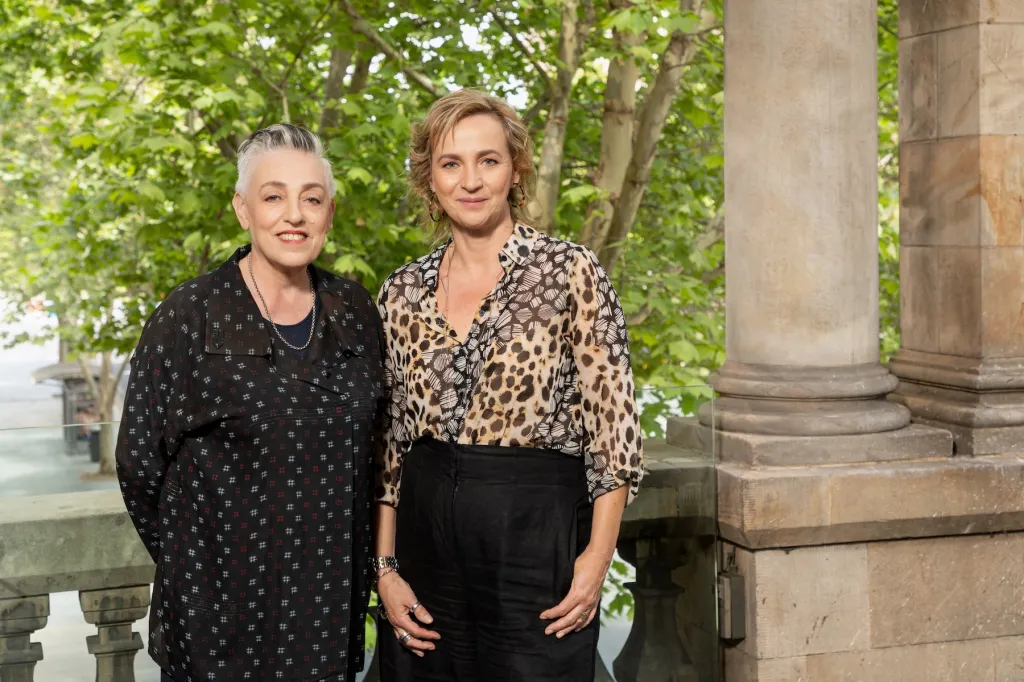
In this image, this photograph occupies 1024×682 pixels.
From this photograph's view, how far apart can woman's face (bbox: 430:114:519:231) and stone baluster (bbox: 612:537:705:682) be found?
1.51 m

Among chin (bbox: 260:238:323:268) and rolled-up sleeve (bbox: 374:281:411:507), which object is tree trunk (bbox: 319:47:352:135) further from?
chin (bbox: 260:238:323:268)

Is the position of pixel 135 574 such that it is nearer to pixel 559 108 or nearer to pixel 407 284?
pixel 407 284

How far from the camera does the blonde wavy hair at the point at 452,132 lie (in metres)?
2.86

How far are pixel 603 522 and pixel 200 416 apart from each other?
92cm

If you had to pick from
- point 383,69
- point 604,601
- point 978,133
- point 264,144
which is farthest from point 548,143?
point 264,144

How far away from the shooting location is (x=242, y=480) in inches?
107

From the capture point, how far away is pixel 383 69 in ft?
31.9

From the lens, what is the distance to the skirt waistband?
2836 millimetres

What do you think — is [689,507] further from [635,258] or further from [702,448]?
[635,258]

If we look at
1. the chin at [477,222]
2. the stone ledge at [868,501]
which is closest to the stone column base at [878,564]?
the stone ledge at [868,501]

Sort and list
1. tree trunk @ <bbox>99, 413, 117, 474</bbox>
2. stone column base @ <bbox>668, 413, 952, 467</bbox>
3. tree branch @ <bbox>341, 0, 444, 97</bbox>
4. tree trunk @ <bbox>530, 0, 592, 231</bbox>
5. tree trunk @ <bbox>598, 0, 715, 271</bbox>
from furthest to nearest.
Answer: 1. tree trunk @ <bbox>598, 0, 715, 271</bbox>
2. tree trunk @ <bbox>530, 0, 592, 231</bbox>
3. tree branch @ <bbox>341, 0, 444, 97</bbox>
4. stone column base @ <bbox>668, 413, 952, 467</bbox>
5. tree trunk @ <bbox>99, 413, 117, 474</bbox>

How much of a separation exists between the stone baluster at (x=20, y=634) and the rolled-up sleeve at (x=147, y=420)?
74 centimetres

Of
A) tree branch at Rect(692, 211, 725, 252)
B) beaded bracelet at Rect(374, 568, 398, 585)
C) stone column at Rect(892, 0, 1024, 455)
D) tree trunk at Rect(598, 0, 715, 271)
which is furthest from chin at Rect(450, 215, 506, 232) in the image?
tree branch at Rect(692, 211, 725, 252)

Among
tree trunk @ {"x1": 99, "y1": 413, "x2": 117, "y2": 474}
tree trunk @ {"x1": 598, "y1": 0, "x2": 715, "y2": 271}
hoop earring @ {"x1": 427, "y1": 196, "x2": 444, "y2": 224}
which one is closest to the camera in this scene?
hoop earring @ {"x1": 427, "y1": 196, "x2": 444, "y2": 224}
